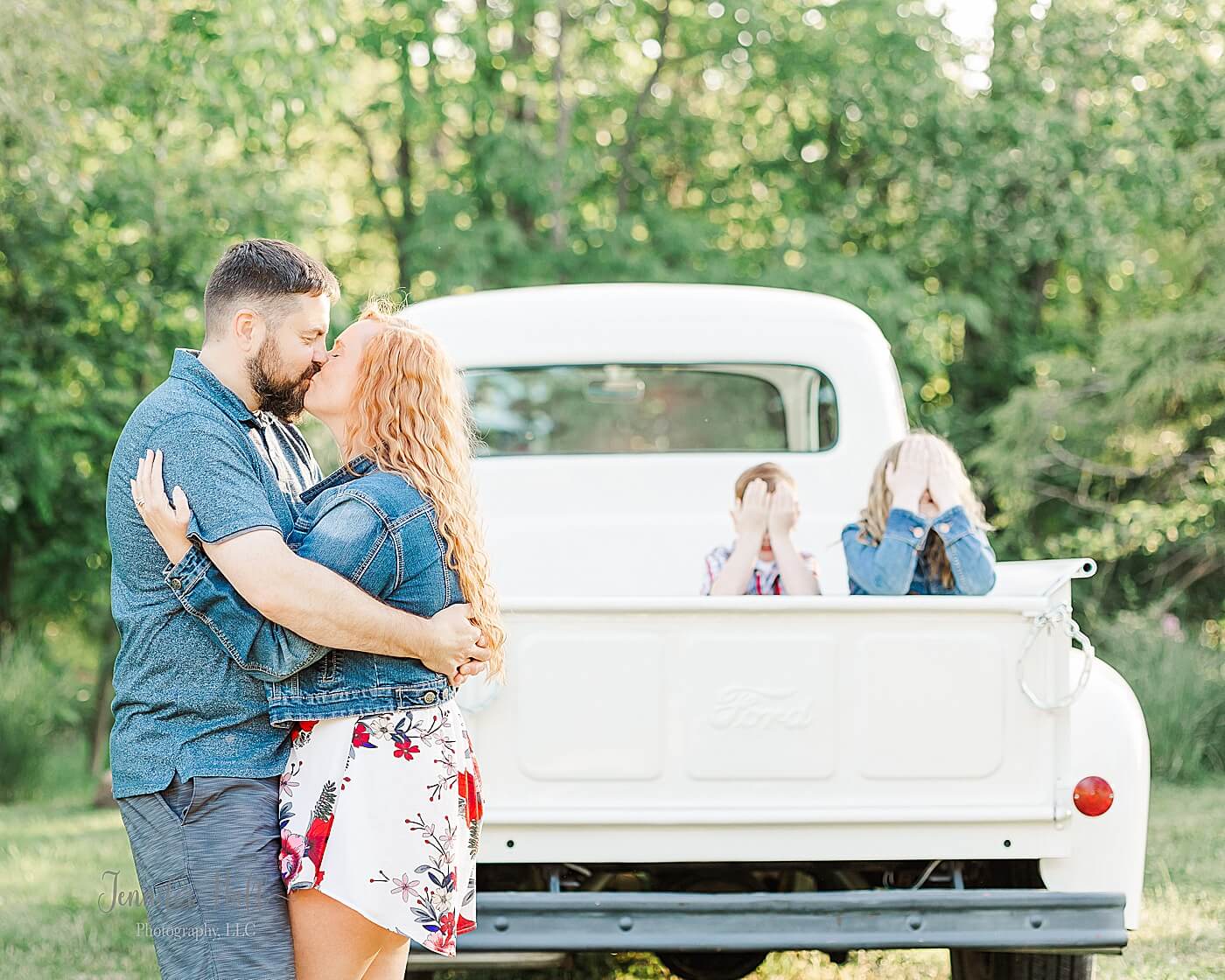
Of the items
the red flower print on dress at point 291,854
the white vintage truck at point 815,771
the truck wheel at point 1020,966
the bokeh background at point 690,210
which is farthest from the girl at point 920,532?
the bokeh background at point 690,210

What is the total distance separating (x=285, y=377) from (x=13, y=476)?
7.88 m

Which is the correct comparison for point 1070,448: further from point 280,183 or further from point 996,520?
point 280,183

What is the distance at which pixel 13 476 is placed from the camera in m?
9.53

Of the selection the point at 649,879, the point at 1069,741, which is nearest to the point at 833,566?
the point at 649,879

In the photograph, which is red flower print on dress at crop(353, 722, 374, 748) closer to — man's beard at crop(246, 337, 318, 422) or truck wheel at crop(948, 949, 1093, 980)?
man's beard at crop(246, 337, 318, 422)

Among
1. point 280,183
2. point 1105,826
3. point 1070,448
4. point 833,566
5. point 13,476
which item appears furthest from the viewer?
point 1070,448

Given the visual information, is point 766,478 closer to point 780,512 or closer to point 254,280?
point 780,512

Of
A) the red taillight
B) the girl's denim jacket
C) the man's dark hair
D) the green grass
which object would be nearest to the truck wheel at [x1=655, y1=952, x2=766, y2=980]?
the green grass

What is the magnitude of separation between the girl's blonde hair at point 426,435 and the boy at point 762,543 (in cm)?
206

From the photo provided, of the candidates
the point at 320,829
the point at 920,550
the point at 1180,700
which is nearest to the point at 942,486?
the point at 920,550

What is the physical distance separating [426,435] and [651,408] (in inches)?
147

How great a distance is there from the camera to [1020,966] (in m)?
3.93

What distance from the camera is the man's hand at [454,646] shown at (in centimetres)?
233

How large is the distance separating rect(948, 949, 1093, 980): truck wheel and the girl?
3.35 feet
